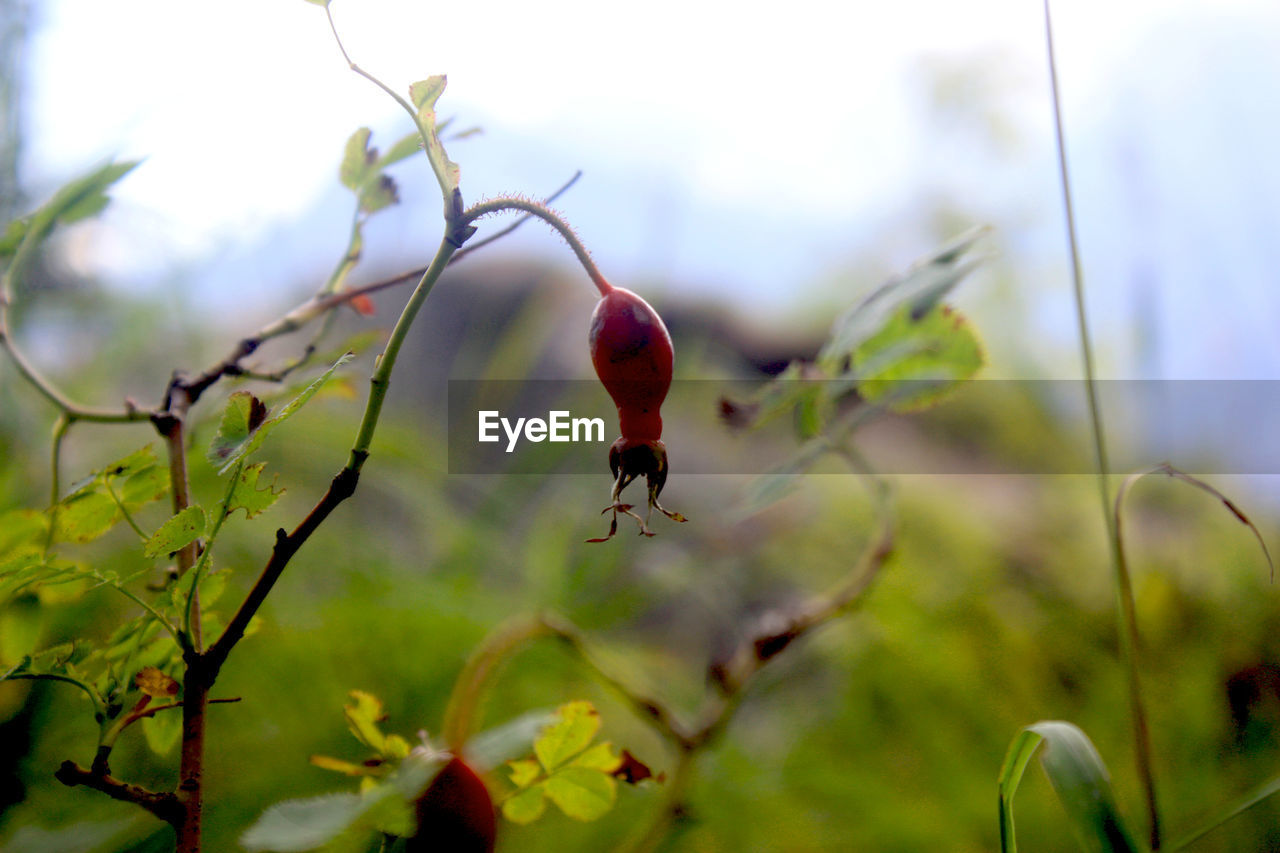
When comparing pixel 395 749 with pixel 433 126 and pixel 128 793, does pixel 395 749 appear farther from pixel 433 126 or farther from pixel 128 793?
pixel 433 126

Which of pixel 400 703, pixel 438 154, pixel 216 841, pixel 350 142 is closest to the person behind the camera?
pixel 438 154

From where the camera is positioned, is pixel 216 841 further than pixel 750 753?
No

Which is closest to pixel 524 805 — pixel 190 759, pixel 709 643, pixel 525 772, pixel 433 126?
pixel 525 772

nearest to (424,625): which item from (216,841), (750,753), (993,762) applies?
(216,841)

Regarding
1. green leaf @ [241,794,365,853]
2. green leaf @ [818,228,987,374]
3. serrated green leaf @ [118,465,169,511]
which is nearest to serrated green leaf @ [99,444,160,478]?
serrated green leaf @ [118,465,169,511]

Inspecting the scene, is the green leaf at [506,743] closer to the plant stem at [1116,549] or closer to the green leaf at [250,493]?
the green leaf at [250,493]

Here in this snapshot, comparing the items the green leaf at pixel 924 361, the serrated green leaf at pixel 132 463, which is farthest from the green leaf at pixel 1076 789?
the serrated green leaf at pixel 132 463

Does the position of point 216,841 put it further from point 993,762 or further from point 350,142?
point 993,762
